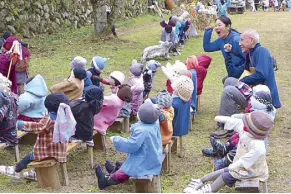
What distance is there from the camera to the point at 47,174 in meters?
4.73

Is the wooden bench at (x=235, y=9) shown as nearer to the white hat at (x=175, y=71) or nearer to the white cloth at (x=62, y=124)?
the white hat at (x=175, y=71)

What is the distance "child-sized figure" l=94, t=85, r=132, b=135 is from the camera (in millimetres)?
5801

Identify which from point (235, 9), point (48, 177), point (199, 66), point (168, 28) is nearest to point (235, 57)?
point (199, 66)

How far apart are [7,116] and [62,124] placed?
2.70ft

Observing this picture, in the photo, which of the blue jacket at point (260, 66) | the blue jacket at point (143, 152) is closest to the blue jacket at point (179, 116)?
the blue jacket at point (143, 152)

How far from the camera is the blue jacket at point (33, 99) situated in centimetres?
568

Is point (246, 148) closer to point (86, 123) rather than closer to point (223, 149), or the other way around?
point (223, 149)

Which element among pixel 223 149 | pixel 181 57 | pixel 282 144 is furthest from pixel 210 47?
pixel 181 57

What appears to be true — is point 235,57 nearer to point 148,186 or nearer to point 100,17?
point 148,186

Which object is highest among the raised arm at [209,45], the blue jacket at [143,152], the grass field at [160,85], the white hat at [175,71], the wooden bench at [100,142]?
the raised arm at [209,45]

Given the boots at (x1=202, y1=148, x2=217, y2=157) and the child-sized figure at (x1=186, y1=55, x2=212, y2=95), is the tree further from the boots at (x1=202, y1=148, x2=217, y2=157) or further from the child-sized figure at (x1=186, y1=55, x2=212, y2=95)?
the boots at (x1=202, y1=148, x2=217, y2=157)

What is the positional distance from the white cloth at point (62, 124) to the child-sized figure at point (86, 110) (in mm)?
432

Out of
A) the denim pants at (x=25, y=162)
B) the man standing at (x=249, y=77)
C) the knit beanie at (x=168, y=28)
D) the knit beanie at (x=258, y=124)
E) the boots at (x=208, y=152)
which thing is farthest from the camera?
the knit beanie at (x=168, y=28)

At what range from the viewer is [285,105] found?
8.17 metres
